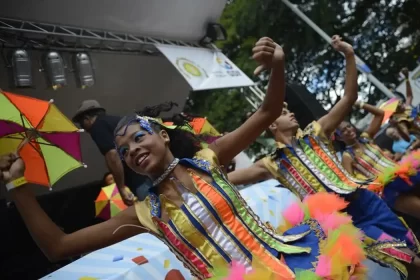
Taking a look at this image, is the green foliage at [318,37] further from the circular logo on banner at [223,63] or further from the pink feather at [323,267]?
the pink feather at [323,267]

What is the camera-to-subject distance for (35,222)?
1963 millimetres

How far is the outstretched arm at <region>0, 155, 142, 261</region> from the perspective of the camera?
6.33ft

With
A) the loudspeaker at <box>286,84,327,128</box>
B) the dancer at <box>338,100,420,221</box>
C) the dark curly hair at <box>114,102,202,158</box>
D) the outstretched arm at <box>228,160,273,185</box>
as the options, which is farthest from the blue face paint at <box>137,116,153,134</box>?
the loudspeaker at <box>286,84,327,128</box>

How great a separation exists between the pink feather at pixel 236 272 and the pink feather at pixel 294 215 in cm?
62

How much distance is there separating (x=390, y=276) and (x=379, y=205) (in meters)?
0.45

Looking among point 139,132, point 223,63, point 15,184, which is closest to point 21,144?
point 15,184

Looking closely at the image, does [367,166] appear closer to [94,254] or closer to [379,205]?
[379,205]

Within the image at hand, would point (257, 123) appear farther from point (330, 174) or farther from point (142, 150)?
point (330, 174)

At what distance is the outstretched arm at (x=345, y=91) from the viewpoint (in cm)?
313

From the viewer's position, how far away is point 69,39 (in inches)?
222

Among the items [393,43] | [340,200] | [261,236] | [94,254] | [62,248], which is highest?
[62,248]

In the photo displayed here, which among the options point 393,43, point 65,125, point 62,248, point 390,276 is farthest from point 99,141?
point 393,43

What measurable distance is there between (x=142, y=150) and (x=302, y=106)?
4048mm

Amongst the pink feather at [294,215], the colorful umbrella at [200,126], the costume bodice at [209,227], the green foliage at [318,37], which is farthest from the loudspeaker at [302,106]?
the green foliage at [318,37]
